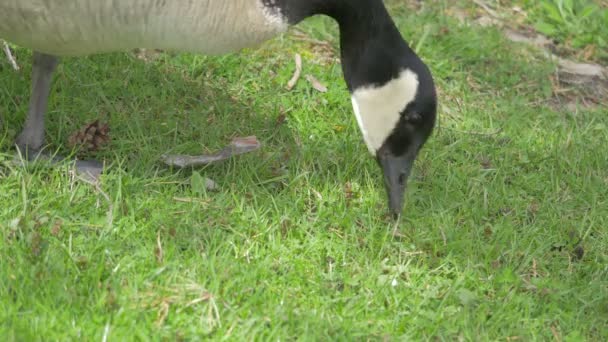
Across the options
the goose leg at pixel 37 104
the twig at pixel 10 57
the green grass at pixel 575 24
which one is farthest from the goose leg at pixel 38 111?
the green grass at pixel 575 24

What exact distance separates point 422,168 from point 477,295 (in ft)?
3.78

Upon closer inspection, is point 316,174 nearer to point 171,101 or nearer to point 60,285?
point 171,101

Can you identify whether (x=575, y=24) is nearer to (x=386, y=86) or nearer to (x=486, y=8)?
(x=486, y=8)

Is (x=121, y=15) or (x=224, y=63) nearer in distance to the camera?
(x=121, y=15)

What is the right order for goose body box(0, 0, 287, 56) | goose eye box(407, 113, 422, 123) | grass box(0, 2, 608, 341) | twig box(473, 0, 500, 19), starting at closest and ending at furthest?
grass box(0, 2, 608, 341), goose body box(0, 0, 287, 56), goose eye box(407, 113, 422, 123), twig box(473, 0, 500, 19)

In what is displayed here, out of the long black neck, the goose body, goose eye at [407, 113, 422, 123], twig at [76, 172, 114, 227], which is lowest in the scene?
twig at [76, 172, 114, 227]

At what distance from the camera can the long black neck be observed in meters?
4.29

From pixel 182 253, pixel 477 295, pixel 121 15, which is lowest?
pixel 477 295

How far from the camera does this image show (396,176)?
4.36 m

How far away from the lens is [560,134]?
5379mm

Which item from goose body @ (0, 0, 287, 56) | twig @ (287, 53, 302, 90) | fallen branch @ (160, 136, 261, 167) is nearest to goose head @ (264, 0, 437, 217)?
goose body @ (0, 0, 287, 56)

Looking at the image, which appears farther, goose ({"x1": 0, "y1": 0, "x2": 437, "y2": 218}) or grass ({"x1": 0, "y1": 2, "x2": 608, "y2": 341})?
goose ({"x1": 0, "y1": 0, "x2": 437, "y2": 218})

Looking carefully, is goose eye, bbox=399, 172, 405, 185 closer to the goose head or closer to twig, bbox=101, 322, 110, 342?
the goose head

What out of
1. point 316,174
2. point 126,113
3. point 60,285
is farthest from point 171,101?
point 60,285
